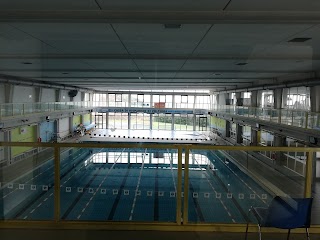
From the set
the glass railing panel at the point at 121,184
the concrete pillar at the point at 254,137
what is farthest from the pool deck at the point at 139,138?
the glass railing panel at the point at 121,184

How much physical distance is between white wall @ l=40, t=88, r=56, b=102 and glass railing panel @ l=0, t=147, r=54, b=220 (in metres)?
9.58

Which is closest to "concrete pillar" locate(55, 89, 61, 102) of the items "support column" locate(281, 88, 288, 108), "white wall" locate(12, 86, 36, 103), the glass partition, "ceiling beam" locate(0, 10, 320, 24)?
"white wall" locate(12, 86, 36, 103)

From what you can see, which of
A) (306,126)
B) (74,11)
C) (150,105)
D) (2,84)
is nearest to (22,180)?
(74,11)

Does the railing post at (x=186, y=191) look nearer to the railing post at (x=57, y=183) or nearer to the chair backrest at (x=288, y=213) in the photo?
the chair backrest at (x=288, y=213)

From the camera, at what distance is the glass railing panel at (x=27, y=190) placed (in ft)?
9.46

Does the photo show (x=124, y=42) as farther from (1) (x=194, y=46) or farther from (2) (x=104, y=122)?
(2) (x=104, y=122)

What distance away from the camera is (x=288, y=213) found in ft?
5.73

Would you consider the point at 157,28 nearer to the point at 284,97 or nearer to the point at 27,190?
the point at 27,190

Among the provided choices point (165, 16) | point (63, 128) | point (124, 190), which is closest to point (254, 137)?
point (124, 190)

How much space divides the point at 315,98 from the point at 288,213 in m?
8.43

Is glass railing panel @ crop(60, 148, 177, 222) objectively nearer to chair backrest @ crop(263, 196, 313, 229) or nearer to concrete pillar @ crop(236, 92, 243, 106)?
chair backrest @ crop(263, 196, 313, 229)

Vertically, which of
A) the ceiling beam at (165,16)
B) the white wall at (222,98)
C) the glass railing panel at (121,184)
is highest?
the white wall at (222,98)

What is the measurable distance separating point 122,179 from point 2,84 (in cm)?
720

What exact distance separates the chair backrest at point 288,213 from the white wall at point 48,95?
46.1 ft
